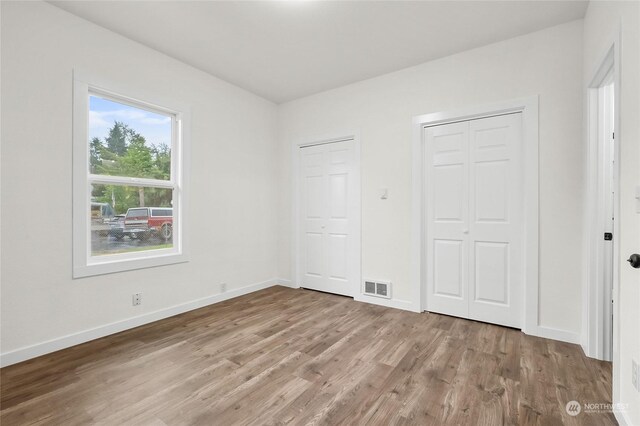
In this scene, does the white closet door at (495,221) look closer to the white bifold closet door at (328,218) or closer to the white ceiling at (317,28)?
the white ceiling at (317,28)

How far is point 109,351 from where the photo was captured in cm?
250

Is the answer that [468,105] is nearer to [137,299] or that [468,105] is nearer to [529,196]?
[529,196]

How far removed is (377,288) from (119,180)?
10.3 feet

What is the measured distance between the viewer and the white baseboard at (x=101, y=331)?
231cm

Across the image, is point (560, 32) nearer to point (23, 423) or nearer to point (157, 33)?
point (157, 33)

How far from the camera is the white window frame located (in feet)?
8.61

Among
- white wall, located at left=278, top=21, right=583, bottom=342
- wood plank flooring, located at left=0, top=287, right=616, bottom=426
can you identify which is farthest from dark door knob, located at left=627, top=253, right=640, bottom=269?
white wall, located at left=278, top=21, right=583, bottom=342

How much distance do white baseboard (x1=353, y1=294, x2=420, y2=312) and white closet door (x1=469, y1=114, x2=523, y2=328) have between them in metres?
0.63

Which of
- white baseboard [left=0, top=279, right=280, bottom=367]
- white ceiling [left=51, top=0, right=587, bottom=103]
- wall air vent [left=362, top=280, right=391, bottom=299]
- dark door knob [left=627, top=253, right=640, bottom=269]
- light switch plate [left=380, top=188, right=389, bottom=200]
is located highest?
white ceiling [left=51, top=0, right=587, bottom=103]

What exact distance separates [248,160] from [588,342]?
417 cm

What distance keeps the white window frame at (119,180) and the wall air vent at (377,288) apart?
2267 mm

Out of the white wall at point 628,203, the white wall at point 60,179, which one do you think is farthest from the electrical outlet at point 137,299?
the white wall at point 628,203

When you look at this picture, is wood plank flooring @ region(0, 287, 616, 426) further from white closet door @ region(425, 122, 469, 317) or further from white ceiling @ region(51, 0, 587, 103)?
white ceiling @ region(51, 0, 587, 103)

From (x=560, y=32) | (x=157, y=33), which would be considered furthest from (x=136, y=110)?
(x=560, y=32)
